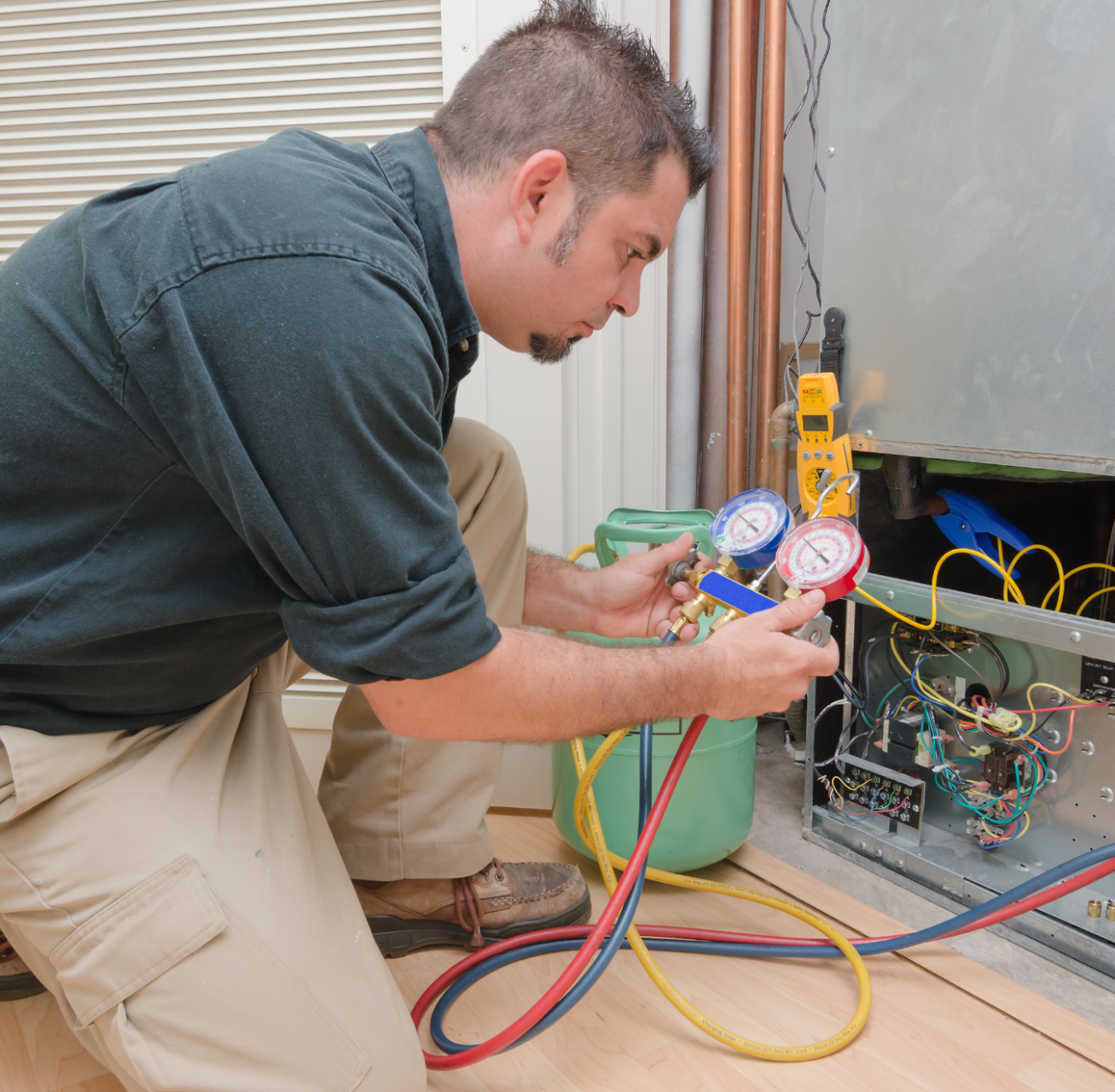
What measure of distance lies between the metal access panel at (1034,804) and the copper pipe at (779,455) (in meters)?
0.37

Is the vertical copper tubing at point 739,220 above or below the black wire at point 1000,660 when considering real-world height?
above

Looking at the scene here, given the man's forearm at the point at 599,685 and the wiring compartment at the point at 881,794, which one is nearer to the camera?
the man's forearm at the point at 599,685

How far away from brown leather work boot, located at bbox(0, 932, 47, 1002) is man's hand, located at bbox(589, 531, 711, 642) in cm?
85

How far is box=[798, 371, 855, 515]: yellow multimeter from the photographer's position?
1.34 m

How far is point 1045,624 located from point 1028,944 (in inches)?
17.4

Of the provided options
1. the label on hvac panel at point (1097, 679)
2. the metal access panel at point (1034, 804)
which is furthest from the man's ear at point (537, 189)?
the label on hvac panel at point (1097, 679)

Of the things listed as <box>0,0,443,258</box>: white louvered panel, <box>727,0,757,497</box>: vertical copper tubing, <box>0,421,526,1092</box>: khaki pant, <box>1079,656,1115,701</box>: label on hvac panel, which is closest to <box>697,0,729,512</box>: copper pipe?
<box>727,0,757,497</box>: vertical copper tubing

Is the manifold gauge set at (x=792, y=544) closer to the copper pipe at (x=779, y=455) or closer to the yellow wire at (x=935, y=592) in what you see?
the yellow wire at (x=935, y=592)

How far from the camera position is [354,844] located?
1218 millimetres

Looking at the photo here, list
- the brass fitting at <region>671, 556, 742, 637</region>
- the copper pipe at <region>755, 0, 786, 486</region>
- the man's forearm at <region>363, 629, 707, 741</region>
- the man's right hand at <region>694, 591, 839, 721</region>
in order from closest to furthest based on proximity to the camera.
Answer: the man's forearm at <region>363, 629, 707, 741</region>, the man's right hand at <region>694, 591, 839, 721</region>, the brass fitting at <region>671, 556, 742, 637</region>, the copper pipe at <region>755, 0, 786, 486</region>

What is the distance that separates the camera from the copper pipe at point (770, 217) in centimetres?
178

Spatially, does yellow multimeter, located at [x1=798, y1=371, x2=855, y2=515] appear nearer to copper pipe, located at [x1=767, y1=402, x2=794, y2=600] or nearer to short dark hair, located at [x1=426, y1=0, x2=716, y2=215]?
copper pipe, located at [x1=767, y1=402, x2=794, y2=600]

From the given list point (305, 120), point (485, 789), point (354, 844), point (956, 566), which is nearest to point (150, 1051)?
point (354, 844)

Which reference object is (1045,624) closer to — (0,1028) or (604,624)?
(604,624)
